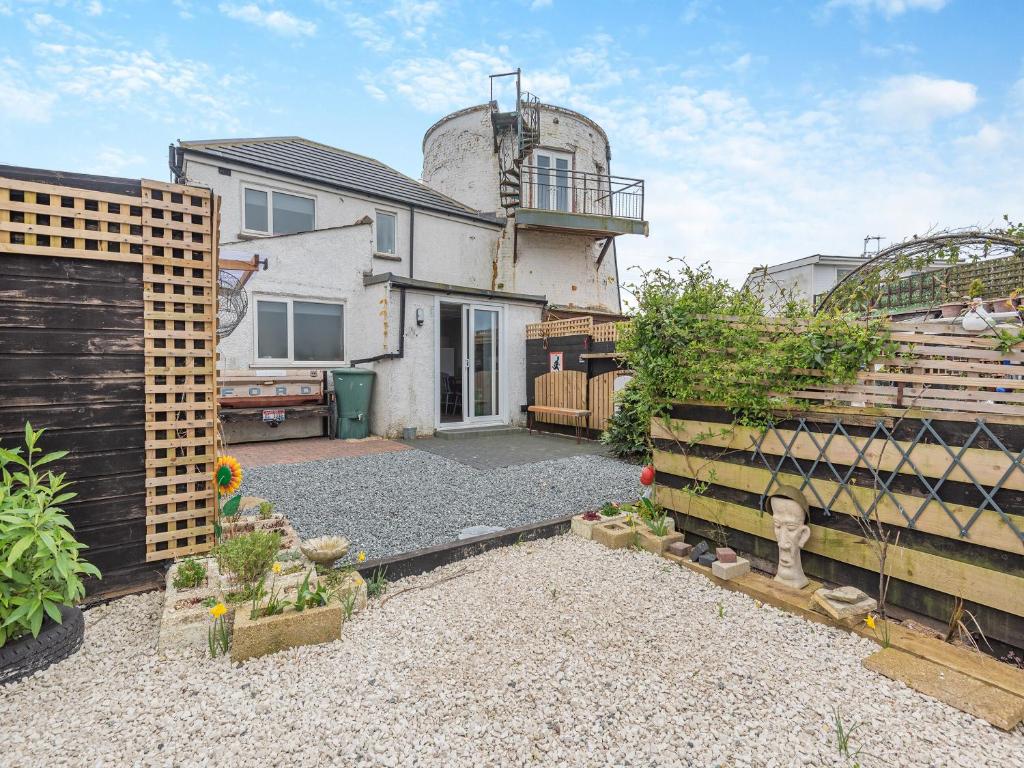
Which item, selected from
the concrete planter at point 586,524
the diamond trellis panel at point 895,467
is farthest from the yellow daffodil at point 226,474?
the diamond trellis panel at point 895,467

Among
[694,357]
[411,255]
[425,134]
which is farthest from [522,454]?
[425,134]

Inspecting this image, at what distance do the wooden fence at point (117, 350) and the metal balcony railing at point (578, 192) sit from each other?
36.2 ft

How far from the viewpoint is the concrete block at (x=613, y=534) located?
3.45 m

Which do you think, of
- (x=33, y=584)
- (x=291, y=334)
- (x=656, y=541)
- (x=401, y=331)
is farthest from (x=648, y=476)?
(x=291, y=334)

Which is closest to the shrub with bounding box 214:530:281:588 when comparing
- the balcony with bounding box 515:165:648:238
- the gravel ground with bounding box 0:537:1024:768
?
the gravel ground with bounding box 0:537:1024:768

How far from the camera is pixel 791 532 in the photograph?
2.68m

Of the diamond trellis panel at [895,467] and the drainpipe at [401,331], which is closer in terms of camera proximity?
the diamond trellis panel at [895,467]

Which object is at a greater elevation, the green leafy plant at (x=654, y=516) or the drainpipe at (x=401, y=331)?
the drainpipe at (x=401, y=331)

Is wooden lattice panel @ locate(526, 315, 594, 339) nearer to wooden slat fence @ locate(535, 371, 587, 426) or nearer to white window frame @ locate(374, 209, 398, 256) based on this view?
wooden slat fence @ locate(535, 371, 587, 426)

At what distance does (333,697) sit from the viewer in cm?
188

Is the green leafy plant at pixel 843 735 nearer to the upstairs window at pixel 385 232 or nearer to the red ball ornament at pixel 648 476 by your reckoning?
the red ball ornament at pixel 648 476

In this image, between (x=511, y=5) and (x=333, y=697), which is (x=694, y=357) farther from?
(x=511, y=5)

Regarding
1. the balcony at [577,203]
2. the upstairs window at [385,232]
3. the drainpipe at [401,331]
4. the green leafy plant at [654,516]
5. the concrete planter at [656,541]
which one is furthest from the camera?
the balcony at [577,203]

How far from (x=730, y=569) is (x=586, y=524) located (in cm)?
111
